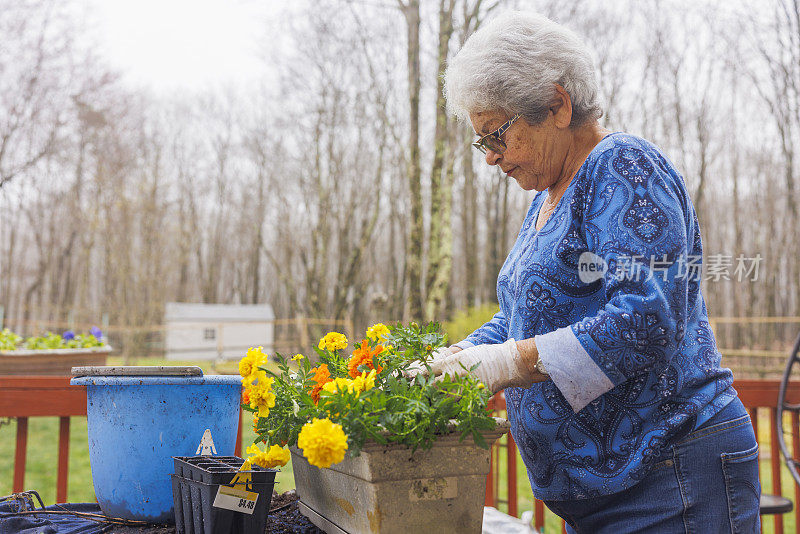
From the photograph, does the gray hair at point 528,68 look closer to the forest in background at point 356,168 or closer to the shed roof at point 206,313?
the forest in background at point 356,168

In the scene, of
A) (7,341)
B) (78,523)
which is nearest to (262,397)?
(78,523)

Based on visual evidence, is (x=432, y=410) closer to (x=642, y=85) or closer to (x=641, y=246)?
(x=641, y=246)

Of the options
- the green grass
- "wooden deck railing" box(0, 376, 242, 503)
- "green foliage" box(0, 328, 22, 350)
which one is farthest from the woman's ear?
"green foliage" box(0, 328, 22, 350)

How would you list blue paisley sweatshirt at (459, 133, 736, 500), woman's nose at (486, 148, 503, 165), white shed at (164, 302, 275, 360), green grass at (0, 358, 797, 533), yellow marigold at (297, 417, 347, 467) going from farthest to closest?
white shed at (164, 302, 275, 360)
green grass at (0, 358, 797, 533)
woman's nose at (486, 148, 503, 165)
blue paisley sweatshirt at (459, 133, 736, 500)
yellow marigold at (297, 417, 347, 467)

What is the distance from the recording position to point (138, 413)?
140 cm

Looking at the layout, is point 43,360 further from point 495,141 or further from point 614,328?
point 614,328

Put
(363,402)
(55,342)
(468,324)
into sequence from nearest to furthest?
(363,402) → (55,342) → (468,324)

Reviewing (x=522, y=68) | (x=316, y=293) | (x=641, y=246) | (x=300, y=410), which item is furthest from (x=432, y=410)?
(x=316, y=293)

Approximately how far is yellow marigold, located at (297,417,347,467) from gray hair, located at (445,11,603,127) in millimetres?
755

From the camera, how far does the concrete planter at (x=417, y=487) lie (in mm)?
1019

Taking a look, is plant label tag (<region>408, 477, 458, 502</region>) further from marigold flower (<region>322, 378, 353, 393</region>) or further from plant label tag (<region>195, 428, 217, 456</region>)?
plant label tag (<region>195, 428, 217, 456</region>)

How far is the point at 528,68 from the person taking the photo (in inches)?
49.3

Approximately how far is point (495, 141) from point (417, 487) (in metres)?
0.74

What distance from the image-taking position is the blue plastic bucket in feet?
4.60
